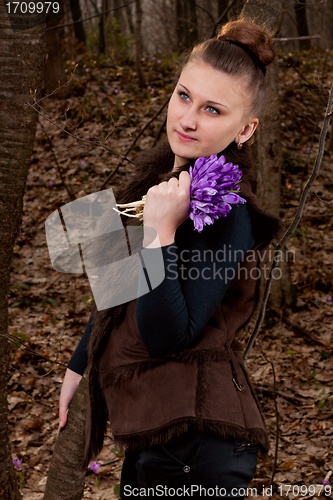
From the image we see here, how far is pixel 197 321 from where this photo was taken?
4.20 feet

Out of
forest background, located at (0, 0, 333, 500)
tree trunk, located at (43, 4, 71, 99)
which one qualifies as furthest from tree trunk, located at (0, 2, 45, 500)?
tree trunk, located at (43, 4, 71, 99)

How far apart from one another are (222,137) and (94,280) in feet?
2.36

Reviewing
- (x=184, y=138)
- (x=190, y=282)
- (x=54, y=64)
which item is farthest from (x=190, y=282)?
(x=54, y=64)

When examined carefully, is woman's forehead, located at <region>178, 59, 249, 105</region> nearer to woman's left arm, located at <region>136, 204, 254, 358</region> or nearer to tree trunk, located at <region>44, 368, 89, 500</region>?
woman's left arm, located at <region>136, 204, 254, 358</region>

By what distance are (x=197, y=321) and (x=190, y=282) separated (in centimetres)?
12

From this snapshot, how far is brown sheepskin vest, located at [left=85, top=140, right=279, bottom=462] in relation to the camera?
4.30 feet

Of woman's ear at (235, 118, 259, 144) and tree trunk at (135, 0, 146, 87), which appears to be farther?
tree trunk at (135, 0, 146, 87)

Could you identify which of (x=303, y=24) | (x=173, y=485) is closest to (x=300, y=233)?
(x=173, y=485)

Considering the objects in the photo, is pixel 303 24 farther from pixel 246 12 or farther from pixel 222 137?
pixel 222 137

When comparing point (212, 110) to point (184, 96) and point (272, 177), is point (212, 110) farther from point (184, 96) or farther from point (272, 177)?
point (272, 177)

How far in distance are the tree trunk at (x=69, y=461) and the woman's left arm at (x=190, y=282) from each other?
2.94 ft

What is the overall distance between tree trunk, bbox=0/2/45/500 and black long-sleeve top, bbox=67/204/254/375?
105cm

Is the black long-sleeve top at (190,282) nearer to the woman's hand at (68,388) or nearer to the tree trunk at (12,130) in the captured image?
the woman's hand at (68,388)

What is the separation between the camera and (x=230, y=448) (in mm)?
1361
